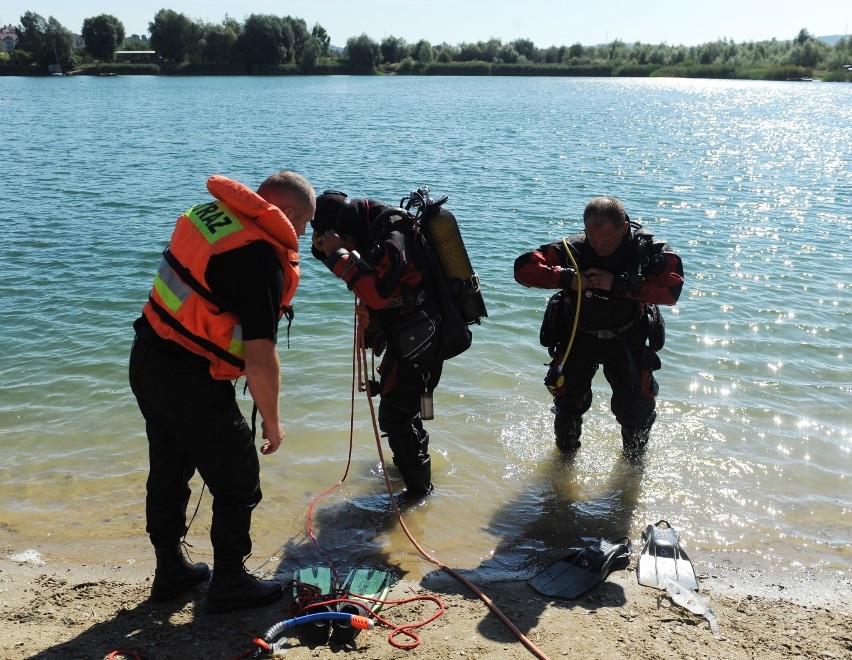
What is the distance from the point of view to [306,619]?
3.30m

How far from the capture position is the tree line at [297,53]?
84.7 m

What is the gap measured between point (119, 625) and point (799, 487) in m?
4.38

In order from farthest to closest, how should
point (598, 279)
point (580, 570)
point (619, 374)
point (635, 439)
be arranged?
point (635, 439)
point (619, 374)
point (598, 279)
point (580, 570)

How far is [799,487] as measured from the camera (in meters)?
5.28

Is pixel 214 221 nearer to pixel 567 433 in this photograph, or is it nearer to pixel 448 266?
pixel 448 266

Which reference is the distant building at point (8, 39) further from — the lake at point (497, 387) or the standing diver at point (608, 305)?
the standing diver at point (608, 305)

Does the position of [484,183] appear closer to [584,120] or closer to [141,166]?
[141,166]

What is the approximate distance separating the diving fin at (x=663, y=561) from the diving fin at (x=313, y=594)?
5.27 ft

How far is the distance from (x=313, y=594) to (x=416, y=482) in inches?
56.9

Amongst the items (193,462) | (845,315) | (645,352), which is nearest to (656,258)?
(645,352)

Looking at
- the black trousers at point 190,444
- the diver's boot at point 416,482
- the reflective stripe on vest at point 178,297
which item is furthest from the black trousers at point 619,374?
the reflective stripe on vest at point 178,297

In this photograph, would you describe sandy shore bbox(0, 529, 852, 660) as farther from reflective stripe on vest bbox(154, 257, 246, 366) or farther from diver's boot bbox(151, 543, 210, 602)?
reflective stripe on vest bbox(154, 257, 246, 366)

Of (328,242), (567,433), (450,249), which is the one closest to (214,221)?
(328,242)

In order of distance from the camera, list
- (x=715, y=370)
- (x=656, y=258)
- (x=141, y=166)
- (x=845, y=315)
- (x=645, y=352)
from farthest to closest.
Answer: (x=141, y=166)
(x=845, y=315)
(x=715, y=370)
(x=645, y=352)
(x=656, y=258)
